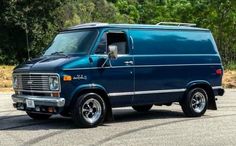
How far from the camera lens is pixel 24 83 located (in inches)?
469

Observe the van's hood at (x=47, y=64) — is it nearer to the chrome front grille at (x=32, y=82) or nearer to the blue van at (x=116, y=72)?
the blue van at (x=116, y=72)

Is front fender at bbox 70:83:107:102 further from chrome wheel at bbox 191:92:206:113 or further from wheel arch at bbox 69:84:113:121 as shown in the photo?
chrome wheel at bbox 191:92:206:113

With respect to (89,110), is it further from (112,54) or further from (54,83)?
(112,54)

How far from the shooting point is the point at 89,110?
38.0ft

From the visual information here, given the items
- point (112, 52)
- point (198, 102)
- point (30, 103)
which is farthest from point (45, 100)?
point (198, 102)

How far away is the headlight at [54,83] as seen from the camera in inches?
438

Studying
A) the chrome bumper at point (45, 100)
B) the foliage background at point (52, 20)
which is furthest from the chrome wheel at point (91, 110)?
the foliage background at point (52, 20)

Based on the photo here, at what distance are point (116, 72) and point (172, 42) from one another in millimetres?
1924

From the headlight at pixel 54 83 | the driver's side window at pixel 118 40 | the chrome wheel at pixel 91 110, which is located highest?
the driver's side window at pixel 118 40

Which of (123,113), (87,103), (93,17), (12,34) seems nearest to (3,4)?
(12,34)

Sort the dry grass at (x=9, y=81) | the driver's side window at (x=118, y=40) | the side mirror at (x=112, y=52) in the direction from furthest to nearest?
the dry grass at (x=9, y=81), the driver's side window at (x=118, y=40), the side mirror at (x=112, y=52)

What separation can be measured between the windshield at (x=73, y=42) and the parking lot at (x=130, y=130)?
162 cm

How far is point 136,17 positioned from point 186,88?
42049mm

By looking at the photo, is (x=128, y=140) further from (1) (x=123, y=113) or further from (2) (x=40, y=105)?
(1) (x=123, y=113)
